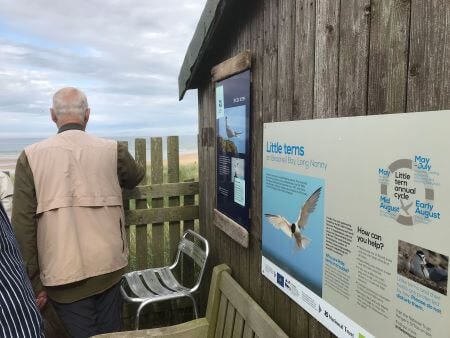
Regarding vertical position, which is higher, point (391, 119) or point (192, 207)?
point (391, 119)

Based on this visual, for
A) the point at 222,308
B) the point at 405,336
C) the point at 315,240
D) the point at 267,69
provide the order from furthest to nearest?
the point at 222,308 < the point at 267,69 < the point at 315,240 < the point at 405,336

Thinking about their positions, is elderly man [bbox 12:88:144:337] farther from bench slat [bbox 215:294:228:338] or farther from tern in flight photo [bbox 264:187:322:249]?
tern in flight photo [bbox 264:187:322:249]

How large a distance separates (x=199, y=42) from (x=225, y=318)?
192 centimetres

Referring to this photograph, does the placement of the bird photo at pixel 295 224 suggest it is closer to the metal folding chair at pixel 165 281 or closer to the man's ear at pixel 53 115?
the metal folding chair at pixel 165 281

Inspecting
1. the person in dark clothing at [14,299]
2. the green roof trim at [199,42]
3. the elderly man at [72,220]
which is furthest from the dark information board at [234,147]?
the person in dark clothing at [14,299]

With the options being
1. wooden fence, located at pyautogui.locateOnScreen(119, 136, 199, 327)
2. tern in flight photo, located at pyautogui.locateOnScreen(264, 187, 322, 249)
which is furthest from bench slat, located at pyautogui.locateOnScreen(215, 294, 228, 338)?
wooden fence, located at pyautogui.locateOnScreen(119, 136, 199, 327)

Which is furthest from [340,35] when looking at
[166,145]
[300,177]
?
[166,145]

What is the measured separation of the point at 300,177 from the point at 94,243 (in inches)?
63.5

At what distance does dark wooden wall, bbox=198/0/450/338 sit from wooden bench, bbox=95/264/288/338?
91 mm

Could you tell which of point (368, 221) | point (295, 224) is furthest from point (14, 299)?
point (295, 224)

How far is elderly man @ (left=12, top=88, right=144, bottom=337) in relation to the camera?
9.12ft

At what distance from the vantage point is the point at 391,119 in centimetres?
135

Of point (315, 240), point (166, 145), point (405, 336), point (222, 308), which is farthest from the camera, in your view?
point (166, 145)

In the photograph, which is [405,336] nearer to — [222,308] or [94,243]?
[222,308]
